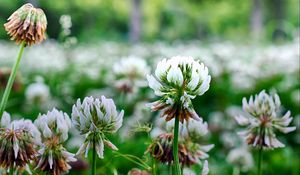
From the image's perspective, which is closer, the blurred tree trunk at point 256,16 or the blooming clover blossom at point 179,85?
the blooming clover blossom at point 179,85

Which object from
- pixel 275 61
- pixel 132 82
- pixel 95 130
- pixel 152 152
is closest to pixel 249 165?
pixel 132 82

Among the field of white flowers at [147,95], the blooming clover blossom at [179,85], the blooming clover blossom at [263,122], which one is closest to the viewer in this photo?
the blooming clover blossom at [179,85]

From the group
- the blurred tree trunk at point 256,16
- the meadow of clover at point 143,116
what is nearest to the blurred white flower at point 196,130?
the meadow of clover at point 143,116

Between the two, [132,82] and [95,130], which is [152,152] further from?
[132,82]

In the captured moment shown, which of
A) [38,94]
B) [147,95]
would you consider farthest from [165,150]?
[147,95]

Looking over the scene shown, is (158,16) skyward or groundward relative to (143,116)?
skyward

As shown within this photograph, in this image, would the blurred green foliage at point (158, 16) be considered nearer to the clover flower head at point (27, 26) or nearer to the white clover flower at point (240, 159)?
the white clover flower at point (240, 159)

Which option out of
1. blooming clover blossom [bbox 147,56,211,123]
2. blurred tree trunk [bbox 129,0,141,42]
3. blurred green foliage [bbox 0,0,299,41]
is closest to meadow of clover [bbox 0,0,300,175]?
blooming clover blossom [bbox 147,56,211,123]

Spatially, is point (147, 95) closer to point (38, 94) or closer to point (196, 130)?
point (38, 94)
